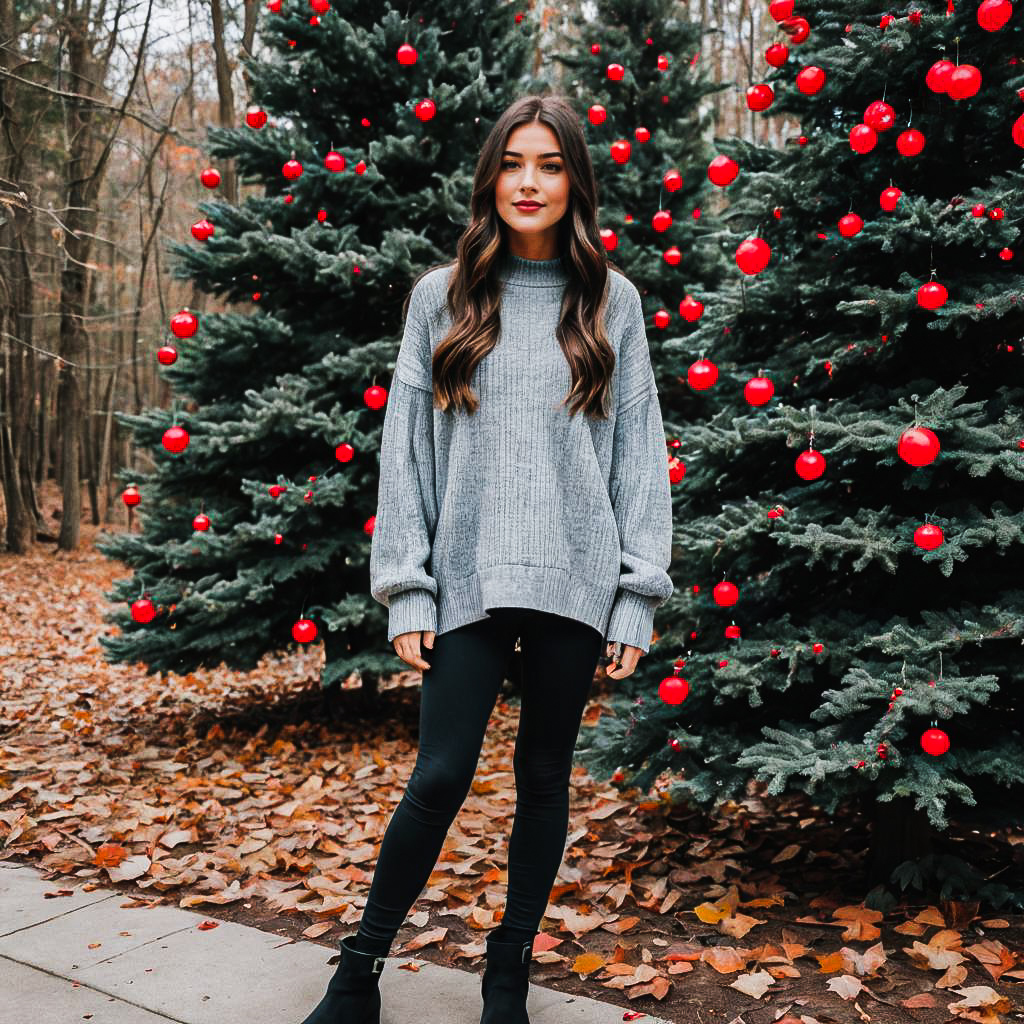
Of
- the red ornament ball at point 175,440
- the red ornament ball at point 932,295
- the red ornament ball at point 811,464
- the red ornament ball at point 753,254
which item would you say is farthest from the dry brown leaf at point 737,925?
the red ornament ball at point 175,440

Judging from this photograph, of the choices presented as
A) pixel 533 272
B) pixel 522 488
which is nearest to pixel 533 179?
pixel 533 272

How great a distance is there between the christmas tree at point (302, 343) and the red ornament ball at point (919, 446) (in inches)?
124

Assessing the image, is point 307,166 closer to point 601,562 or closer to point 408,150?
point 408,150

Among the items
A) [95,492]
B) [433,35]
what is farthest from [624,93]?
[95,492]

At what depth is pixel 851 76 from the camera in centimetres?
Answer: 328

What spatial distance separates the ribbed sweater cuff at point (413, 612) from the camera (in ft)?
7.18

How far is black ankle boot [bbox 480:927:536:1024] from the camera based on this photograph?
2234mm

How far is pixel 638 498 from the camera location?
2.33 meters

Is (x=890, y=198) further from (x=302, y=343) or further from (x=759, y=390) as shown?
(x=302, y=343)

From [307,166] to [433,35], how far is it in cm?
110

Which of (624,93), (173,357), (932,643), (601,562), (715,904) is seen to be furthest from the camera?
(624,93)

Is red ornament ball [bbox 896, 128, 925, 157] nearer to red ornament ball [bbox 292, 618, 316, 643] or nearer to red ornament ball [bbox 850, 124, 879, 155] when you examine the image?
red ornament ball [bbox 850, 124, 879, 155]

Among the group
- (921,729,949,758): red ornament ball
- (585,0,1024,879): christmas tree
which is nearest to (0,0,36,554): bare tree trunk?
(585,0,1024,879): christmas tree

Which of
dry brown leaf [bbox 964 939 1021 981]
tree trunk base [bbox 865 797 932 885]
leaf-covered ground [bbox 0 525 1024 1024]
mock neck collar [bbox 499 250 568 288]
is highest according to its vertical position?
mock neck collar [bbox 499 250 568 288]
